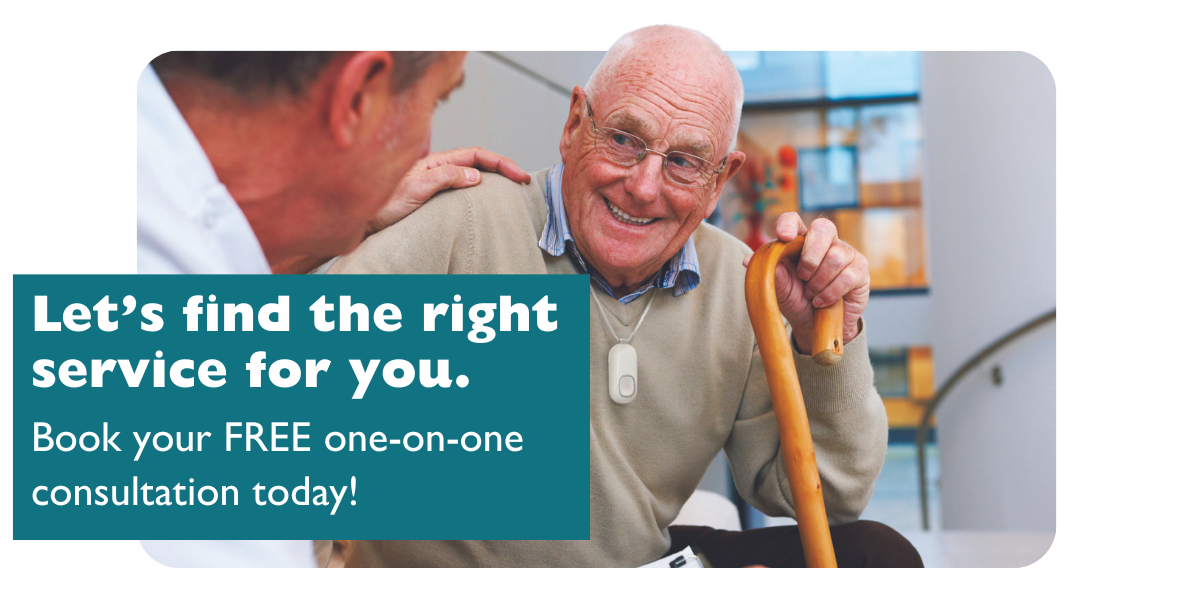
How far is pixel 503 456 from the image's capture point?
0.88 meters

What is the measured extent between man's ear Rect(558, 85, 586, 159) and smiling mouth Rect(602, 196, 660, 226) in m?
0.09

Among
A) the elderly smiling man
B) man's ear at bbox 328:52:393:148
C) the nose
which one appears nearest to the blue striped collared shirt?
the elderly smiling man

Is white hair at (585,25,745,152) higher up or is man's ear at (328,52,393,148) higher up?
white hair at (585,25,745,152)

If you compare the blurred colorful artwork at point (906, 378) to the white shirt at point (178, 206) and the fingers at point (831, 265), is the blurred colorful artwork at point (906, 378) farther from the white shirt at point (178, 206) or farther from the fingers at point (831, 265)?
the white shirt at point (178, 206)

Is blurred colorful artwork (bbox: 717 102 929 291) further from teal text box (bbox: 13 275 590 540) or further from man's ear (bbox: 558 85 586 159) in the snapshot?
teal text box (bbox: 13 275 590 540)

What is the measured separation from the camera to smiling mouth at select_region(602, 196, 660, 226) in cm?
92

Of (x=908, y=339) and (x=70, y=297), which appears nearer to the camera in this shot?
(x=70, y=297)

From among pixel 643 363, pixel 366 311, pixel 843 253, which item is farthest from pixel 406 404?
pixel 843 253

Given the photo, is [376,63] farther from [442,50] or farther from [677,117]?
[677,117]

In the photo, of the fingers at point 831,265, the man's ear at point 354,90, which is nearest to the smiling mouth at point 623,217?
the fingers at point 831,265

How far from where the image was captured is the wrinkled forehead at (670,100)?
2.90 feet

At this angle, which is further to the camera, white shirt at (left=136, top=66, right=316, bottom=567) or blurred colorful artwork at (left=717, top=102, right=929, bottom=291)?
blurred colorful artwork at (left=717, top=102, right=929, bottom=291)

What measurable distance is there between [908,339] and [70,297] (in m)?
1.11

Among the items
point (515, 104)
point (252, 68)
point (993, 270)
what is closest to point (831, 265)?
point (993, 270)
